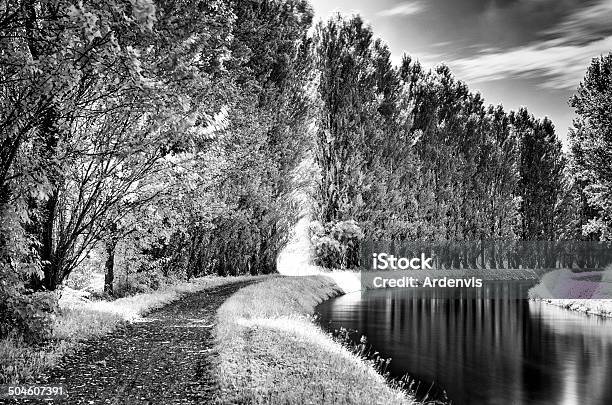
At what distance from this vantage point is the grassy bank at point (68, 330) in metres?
7.98

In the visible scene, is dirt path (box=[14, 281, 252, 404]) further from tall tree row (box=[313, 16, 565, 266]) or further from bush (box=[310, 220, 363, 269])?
tall tree row (box=[313, 16, 565, 266])

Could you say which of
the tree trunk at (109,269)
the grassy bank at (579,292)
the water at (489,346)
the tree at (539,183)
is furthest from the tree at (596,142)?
the tree trunk at (109,269)

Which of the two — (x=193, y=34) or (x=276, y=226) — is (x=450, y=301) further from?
(x=193, y=34)

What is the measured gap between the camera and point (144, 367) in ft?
28.9

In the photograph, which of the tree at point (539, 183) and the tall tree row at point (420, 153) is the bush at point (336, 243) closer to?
the tall tree row at point (420, 153)

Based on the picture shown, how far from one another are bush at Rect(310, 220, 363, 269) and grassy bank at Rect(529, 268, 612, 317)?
1198cm

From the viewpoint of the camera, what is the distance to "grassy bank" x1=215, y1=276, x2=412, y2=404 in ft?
26.5

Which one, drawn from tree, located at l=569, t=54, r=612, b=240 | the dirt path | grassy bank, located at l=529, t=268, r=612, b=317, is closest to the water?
grassy bank, located at l=529, t=268, r=612, b=317


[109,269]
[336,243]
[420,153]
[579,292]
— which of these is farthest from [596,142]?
[109,269]

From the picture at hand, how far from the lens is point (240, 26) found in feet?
84.9

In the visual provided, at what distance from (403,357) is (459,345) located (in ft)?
11.2

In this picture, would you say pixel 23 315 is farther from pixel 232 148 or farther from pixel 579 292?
pixel 579 292

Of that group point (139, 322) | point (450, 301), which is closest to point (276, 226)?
point (450, 301)

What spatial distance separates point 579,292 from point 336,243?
1502 cm
